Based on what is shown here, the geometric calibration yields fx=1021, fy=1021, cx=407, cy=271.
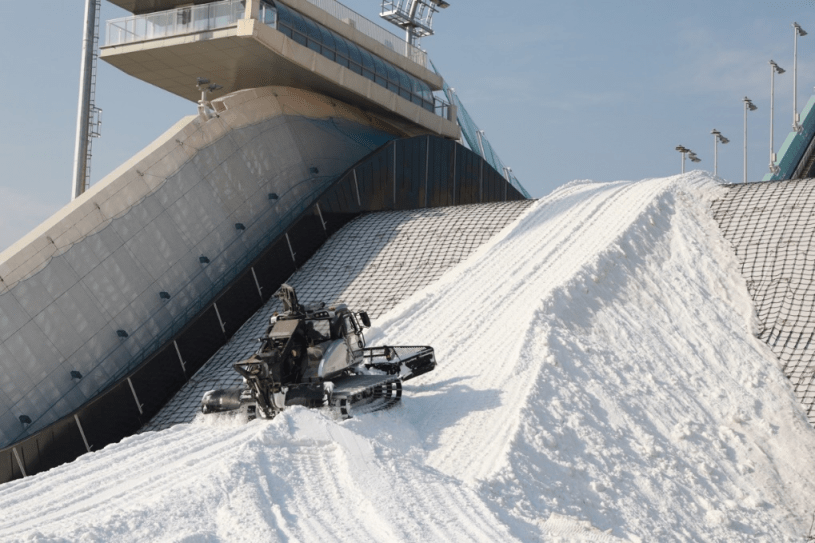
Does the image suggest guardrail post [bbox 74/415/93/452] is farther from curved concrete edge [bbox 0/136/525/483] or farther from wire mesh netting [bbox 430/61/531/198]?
wire mesh netting [bbox 430/61/531/198]

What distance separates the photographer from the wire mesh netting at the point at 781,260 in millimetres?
16312

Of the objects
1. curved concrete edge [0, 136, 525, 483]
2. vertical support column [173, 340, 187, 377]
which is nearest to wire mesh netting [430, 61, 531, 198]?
curved concrete edge [0, 136, 525, 483]

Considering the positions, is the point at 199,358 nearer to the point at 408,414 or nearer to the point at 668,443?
the point at 408,414

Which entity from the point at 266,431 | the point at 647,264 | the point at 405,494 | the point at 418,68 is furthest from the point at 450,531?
the point at 418,68

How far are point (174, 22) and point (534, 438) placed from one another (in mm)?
14413

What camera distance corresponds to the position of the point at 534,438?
492 inches

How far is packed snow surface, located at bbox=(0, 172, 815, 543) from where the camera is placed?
9.70 meters

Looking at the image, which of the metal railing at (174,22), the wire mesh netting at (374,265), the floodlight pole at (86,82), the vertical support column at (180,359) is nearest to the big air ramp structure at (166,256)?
the vertical support column at (180,359)

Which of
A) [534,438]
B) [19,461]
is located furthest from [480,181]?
[534,438]

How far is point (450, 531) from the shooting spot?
9570 mm

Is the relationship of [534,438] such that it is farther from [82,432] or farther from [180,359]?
[180,359]

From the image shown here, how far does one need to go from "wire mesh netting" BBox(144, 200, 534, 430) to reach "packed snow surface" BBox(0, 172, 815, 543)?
2.93 ft

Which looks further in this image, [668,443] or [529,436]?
[668,443]

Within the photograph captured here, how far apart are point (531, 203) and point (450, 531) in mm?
13545
